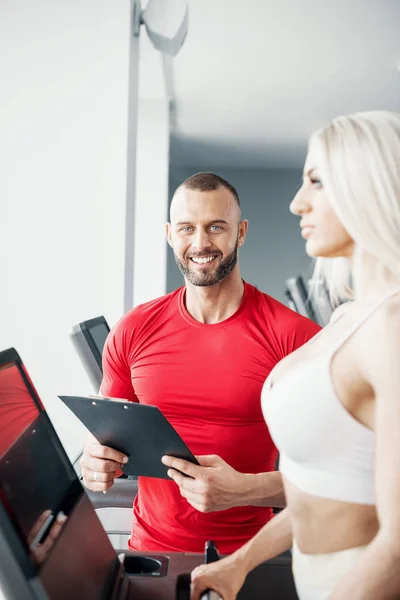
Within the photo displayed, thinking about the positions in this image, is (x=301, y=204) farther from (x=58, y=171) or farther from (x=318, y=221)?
(x=58, y=171)

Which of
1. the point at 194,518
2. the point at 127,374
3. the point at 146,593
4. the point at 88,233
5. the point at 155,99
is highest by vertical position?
the point at 155,99

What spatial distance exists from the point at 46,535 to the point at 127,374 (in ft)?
2.89

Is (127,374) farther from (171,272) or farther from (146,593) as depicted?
(171,272)

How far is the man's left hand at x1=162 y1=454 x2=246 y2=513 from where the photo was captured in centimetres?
104

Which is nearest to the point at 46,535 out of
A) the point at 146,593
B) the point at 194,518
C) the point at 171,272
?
the point at 146,593

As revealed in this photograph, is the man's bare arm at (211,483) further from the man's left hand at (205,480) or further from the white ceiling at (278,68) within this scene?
the white ceiling at (278,68)

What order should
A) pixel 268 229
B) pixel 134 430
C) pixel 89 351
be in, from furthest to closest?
pixel 268 229
pixel 89 351
pixel 134 430

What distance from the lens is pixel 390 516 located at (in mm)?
566

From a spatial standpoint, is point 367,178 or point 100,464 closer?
point 367,178

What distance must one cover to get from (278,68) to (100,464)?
171 inches

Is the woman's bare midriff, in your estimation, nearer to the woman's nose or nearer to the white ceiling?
the woman's nose

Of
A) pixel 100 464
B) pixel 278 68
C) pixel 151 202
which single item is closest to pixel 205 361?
pixel 100 464

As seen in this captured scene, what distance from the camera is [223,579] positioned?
79cm

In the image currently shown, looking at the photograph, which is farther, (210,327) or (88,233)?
(88,233)
